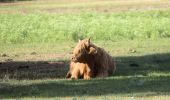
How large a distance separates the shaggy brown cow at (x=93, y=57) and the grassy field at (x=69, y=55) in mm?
421

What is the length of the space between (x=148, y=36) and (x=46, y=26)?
6.01m

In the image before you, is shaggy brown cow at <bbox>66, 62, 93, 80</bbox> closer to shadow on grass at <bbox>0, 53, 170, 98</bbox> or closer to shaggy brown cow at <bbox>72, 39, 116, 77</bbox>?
shaggy brown cow at <bbox>72, 39, 116, 77</bbox>

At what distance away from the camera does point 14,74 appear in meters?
20.7

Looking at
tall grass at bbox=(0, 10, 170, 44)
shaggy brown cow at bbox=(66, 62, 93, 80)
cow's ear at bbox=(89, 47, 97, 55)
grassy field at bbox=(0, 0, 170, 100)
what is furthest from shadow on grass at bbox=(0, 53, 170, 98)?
tall grass at bbox=(0, 10, 170, 44)

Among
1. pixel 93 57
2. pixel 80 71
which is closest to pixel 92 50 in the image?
pixel 93 57

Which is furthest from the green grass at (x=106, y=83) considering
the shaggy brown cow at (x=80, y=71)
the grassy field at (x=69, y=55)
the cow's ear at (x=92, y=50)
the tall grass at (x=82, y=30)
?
the tall grass at (x=82, y=30)

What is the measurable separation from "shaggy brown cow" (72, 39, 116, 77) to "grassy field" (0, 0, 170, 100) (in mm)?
421

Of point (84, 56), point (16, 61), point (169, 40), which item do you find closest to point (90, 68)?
point (84, 56)

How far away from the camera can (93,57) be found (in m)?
19.3

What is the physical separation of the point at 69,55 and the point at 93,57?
7894mm

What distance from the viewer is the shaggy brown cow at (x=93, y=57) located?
1889 centimetres

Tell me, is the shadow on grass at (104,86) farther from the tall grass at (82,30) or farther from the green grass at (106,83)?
the tall grass at (82,30)

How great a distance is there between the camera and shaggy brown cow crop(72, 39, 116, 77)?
18.9 m

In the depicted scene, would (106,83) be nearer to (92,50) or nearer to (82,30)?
(92,50)
